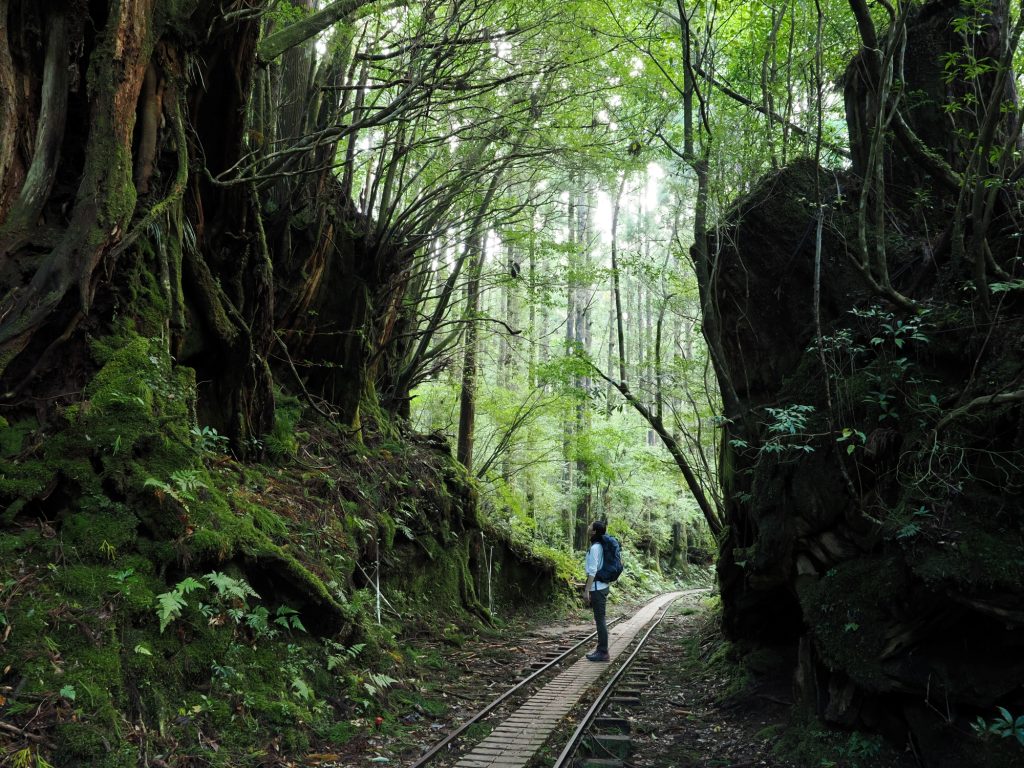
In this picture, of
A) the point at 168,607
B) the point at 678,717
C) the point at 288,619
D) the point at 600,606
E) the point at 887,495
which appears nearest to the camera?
the point at 168,607

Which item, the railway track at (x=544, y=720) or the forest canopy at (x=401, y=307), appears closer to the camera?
the forest canopy at (x=401, y=307)

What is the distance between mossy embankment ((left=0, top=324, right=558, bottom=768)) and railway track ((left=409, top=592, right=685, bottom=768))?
1.05 metres

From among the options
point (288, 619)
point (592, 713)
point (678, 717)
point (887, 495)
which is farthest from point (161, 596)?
point (887, 495)

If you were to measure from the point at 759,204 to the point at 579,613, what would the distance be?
1319 centimetres

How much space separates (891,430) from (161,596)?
21.9ft

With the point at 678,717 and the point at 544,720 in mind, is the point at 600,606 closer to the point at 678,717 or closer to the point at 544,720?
the point at 678,717

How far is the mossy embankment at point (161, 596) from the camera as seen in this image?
4.29 m

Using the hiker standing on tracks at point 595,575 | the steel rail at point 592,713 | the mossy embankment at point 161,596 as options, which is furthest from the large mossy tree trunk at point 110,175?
the hiker standing on tracks at point 595,575

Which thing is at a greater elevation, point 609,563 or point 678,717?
point 609,563

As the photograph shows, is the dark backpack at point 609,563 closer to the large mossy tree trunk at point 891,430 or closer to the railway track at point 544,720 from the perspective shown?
the railway track at point 544,720

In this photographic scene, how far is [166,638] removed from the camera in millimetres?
5141

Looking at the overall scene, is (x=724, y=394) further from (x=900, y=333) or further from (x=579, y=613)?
(x=579, y=613)

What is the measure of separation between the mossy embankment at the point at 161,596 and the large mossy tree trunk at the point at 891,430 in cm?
484

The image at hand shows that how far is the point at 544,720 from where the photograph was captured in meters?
7.26
